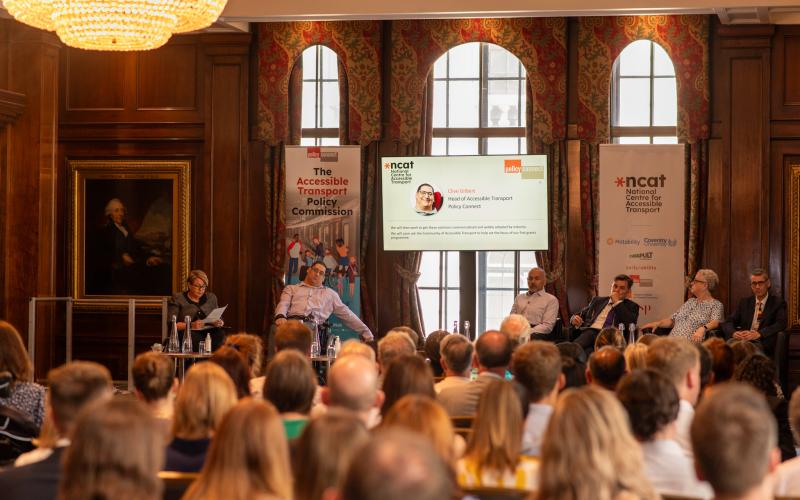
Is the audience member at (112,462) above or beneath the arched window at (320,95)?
beneath

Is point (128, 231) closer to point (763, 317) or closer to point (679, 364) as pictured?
point (763, 317)

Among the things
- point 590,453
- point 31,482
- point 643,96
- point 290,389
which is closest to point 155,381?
point 290,389

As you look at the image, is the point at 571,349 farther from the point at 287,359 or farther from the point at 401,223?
the point at 401,223

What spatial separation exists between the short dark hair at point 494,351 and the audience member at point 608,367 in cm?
59

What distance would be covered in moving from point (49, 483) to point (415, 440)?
2.13 metres

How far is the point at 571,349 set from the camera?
7016 mm

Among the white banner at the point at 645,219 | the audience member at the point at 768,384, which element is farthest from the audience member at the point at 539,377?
the white banner at the point at 645,219

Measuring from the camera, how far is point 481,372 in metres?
6.04

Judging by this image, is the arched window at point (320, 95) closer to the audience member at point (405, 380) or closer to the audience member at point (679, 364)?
the audience member at point (679, 364)

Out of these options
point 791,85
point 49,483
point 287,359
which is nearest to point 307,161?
point 791,85

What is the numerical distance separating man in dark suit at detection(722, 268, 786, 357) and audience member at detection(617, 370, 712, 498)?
265 inches

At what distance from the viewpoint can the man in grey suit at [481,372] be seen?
568 centimetres

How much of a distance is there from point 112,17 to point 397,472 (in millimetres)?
6228

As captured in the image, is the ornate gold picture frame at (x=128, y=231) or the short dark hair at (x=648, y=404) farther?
the ornate gold picture frame at (x=128, y=231)
